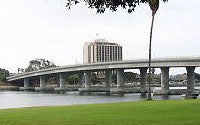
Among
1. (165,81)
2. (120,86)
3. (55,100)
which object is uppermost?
(165,81)

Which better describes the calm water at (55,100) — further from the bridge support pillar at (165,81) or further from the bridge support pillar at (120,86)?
the bridge support pillar at (120,86)

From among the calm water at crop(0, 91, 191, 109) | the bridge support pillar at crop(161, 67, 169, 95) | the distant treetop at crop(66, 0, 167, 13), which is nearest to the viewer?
the distant treetop at crop(66, 0, 167, 13)

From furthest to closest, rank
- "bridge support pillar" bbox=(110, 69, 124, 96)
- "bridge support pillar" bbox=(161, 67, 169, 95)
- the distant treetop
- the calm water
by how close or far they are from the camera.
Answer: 1. "bridge support pillar" bbox=(110, 69, 124, 96)
2. "bridge support pillar" bbox=(161, 67, 169, 95)
3. the calm water
4. the distant treetop

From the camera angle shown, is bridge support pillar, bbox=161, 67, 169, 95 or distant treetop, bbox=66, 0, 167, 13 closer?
distant treetop, bbox=66, 0, 167, 13

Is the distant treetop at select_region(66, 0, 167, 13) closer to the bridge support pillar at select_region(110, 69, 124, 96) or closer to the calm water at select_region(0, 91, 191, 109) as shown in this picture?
the calm water at select_region(0, 91, 191, 109)

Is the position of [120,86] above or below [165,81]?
below

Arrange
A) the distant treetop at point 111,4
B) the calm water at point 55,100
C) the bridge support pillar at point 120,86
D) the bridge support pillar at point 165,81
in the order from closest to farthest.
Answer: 1. the distant treetop at point 111,4
2. the calm water at point 55,100
3. the bridge support pillar at point 165,81
4. the bridge support pillar at point 120,86

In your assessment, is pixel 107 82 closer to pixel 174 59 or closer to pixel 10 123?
pixel 174 59

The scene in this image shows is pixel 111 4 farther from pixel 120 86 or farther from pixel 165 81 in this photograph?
pixel 120 86

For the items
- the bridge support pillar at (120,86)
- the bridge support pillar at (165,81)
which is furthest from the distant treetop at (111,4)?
the bridge support pillar at (120,86)

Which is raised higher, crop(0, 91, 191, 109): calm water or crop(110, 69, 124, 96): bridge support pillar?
crop(110, 69, 124, 96): bridge support pillar

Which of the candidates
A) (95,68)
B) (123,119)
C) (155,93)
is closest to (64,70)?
(95,68)

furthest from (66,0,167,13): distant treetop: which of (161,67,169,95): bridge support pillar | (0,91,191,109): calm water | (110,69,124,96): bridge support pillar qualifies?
(110,69,124,96): bridge support pillar

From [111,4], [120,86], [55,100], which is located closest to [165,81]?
[120,86]
